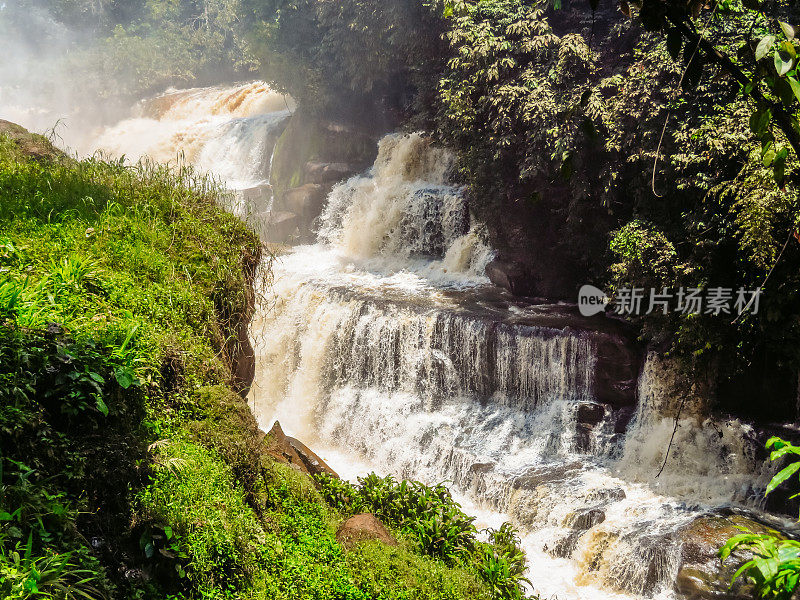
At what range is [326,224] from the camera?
16969 mm

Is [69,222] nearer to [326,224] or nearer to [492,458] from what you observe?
[492,458]

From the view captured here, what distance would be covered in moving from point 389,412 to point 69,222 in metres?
6.41

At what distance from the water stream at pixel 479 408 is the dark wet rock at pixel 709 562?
0.20 meters

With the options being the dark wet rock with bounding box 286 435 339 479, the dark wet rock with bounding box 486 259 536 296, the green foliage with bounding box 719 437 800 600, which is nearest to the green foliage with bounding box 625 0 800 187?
the green foliage with bounding box 719 437 800 600

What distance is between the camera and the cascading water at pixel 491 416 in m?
7.34

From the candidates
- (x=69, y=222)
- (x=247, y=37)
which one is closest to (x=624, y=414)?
(x=69, y=222)

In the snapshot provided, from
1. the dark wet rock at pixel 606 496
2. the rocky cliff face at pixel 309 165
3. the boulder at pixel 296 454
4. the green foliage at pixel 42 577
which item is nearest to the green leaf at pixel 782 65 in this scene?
the green foliage at pixel 42 577

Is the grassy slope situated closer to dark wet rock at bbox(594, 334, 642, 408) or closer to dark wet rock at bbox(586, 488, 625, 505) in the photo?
dark wet rock at bbox(586, 488, 625, 505)

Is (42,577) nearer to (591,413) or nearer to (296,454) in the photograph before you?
(296,454)

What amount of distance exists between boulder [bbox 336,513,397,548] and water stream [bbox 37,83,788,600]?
6.28 ft

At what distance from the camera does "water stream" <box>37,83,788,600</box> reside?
7391 mm

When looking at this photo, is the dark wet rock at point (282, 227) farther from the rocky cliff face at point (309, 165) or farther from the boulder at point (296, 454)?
the boulder at point (296, 454)

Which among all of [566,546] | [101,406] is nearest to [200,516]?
[101,406]

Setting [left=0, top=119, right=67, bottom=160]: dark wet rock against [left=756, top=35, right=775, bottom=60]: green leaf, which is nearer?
[left=756, top=35, right=775, bottom=60]: green leaf
